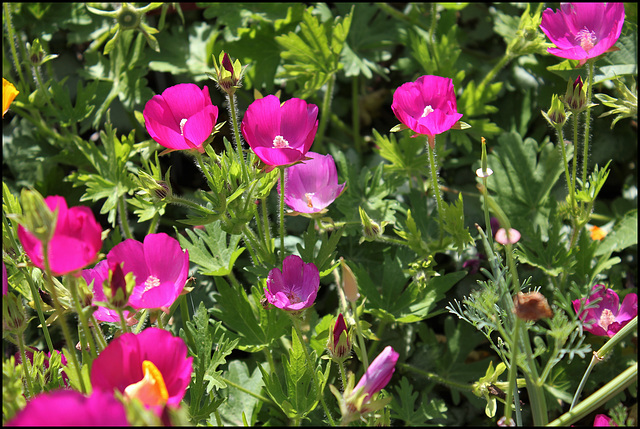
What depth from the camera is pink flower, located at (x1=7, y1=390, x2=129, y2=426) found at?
59 cm

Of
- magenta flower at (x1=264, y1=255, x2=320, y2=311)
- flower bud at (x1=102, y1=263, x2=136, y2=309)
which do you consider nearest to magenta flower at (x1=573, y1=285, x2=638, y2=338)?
magenta flower at (x1=264, y1=255, x2=320, y2=311)

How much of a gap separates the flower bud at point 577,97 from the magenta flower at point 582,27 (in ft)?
0.30

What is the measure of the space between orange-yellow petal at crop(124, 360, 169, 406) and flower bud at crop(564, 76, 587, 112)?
37.8 inches

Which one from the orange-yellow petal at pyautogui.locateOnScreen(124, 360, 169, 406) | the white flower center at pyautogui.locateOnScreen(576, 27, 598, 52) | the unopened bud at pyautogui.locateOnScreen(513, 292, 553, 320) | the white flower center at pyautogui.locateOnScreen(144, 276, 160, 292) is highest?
the white flower center at pyautogui.locateOnScreen(576, 27, 598, 52)

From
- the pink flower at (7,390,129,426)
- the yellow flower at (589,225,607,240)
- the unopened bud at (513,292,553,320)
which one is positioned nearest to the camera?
the pink flower at (7,390,129,426)

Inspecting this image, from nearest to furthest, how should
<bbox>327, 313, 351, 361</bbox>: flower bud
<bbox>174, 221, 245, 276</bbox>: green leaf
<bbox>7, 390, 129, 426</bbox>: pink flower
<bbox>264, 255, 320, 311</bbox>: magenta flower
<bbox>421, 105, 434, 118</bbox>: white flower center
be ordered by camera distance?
<bbox>7, 390, 129, 426</bbox>: pink flower, <bbox>327, 313, 351, 361</bbox>: flower bud, <bbox>264, 255, 320, 311</bbox>: magenta flower, <bbox>421, 105, 434, 118</bbox>: white flower center, <bbox>174, 221, 245, 276</bbox>: green leaf

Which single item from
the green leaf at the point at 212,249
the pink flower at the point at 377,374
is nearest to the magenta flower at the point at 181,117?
the green leaf at the point at 212,249

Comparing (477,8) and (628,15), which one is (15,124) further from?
(628,15)

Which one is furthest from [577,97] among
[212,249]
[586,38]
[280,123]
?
[212,249]

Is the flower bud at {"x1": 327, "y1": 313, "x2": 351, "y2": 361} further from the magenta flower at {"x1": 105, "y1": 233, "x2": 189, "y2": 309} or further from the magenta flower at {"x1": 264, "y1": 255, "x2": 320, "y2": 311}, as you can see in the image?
the magenta flower at {"x1": 105, "y1": 233, "x2": 189, "y2": 309}

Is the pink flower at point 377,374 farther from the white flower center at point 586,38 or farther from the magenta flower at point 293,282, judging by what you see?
the white flower center at point 586,38

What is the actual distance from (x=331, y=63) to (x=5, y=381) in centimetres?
122

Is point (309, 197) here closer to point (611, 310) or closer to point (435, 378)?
point (435, 378)

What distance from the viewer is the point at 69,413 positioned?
1.95ft
